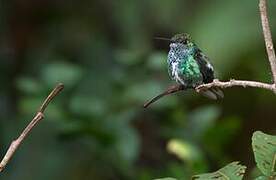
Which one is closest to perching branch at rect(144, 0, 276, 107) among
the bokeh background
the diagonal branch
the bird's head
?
the diagonal branch

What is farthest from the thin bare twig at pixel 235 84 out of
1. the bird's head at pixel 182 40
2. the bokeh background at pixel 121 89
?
the bokeh background at pixel 121 89

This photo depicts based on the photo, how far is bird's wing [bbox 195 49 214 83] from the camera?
155 cm

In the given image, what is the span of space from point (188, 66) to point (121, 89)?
161 cm

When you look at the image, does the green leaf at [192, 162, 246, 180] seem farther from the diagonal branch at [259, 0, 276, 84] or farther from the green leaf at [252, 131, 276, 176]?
the diagonal branch at [259, 0, 276, 84]

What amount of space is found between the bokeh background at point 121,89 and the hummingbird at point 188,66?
47.0 inches

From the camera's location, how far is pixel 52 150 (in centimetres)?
341

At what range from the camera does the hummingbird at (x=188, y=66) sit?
1551 mm

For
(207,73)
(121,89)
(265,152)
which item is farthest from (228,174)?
(121,89)

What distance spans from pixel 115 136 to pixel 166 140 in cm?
30

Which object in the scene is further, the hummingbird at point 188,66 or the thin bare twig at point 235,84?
the hummingbird at point 188,66

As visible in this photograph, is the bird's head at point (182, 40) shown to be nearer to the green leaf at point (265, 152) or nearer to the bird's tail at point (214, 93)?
the bird's tail at point (214, 93)

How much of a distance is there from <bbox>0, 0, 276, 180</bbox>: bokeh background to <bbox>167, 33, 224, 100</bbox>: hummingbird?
1.19m

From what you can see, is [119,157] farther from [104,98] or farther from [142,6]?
[142,6]

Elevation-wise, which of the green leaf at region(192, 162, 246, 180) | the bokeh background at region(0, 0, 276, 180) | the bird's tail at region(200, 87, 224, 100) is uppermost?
the bird's tail at region(200, 87, 224, 100)
